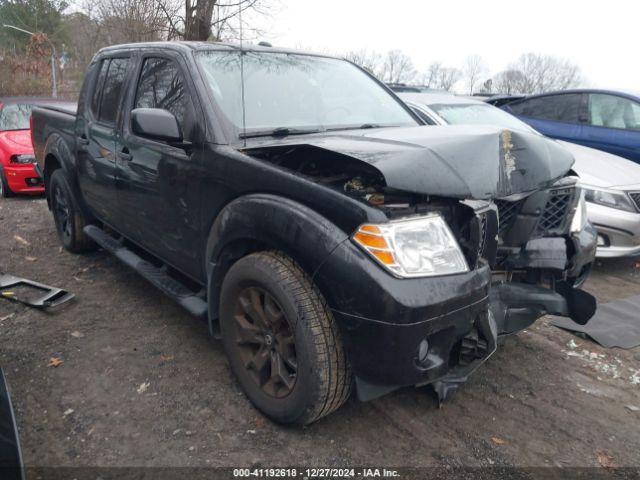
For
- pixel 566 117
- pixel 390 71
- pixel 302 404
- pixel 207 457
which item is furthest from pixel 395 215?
pixel 390 71

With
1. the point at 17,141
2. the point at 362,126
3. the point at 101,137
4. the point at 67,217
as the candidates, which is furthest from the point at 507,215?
the point at 17,141

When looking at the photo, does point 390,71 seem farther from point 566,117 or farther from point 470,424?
point 470,424

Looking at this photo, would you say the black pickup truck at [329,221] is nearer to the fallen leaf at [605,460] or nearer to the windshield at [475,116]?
the fallen leaf at [605,460]

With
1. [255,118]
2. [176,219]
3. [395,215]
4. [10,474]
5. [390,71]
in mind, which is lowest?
[10,474]

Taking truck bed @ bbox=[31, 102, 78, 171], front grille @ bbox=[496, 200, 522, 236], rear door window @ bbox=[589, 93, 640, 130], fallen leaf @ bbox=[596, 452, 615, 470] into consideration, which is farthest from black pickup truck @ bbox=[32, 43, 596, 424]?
rear door window @ bbox=[589, 93, 640, 130]

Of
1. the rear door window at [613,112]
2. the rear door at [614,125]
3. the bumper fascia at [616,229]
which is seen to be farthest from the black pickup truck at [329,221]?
the rear door window at [613,112]

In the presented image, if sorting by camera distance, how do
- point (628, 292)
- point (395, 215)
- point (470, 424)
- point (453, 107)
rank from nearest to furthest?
point (395, 215)
point (470, 424)
point (628, 292)
point (453, 107)

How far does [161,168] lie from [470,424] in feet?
7.71

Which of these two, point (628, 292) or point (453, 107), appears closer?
point (628, 292)

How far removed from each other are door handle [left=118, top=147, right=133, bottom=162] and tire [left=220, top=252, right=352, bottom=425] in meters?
1.44

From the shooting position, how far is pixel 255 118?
289 cm

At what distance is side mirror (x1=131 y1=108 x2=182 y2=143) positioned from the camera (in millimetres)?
2691

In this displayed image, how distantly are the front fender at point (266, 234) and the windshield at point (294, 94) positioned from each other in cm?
62

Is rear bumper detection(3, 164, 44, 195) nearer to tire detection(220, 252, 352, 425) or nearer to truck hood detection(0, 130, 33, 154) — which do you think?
truck hood detection(0, 130, 33, 154)
